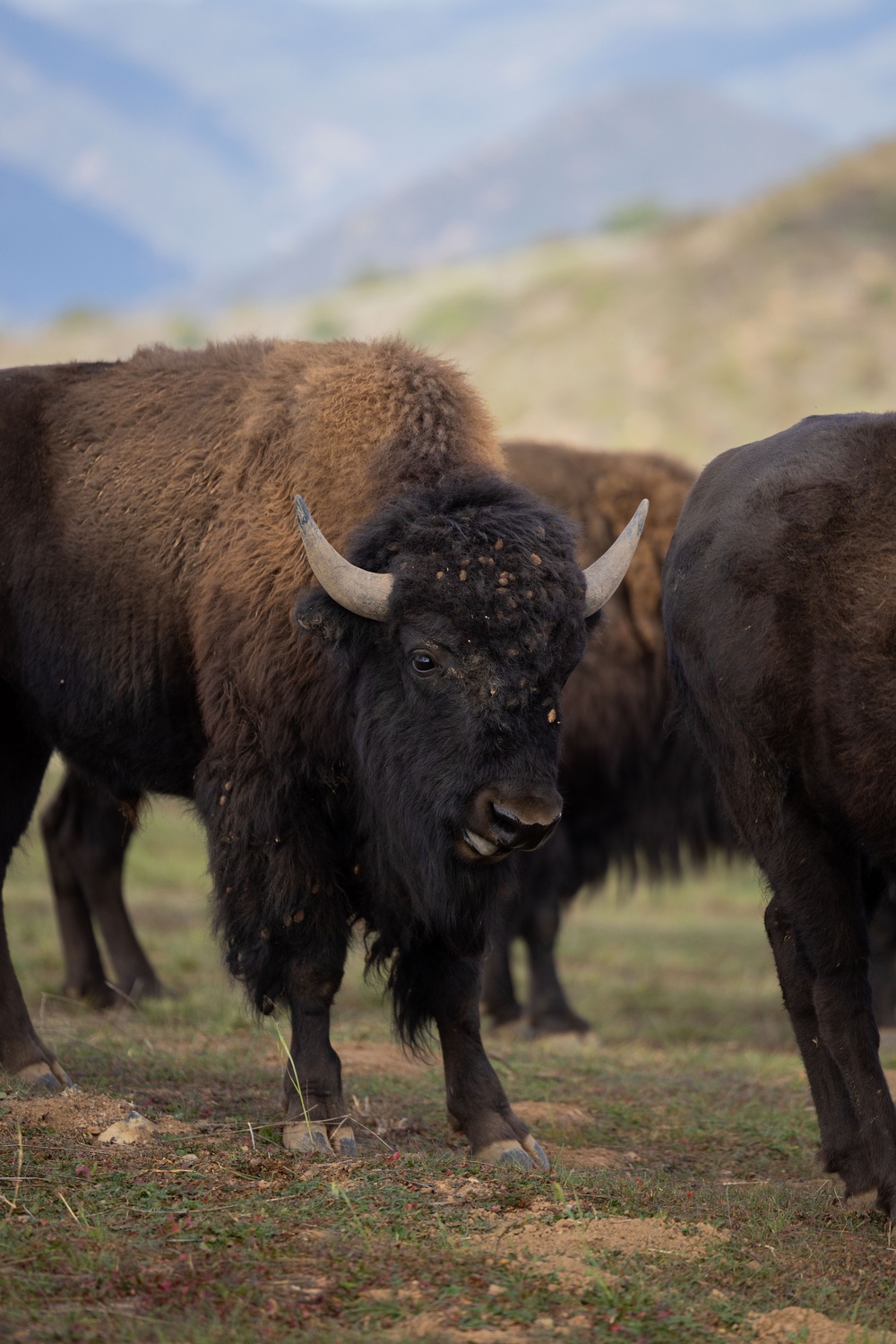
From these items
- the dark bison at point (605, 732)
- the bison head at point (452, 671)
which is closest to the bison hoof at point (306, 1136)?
the bison head at point (452, 671)

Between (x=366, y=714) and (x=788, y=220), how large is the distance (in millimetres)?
39182

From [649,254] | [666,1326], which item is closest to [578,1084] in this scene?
[666,1326]

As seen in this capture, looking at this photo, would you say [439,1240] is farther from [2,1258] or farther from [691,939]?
[691,939]

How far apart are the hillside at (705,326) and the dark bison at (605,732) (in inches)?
867

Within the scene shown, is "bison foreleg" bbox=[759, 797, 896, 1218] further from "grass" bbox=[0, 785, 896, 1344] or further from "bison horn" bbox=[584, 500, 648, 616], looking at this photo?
"bison horn" bbox=[584, 500, 648, 616]

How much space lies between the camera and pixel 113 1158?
3807mm

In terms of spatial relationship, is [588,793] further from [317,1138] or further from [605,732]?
[317,1138]

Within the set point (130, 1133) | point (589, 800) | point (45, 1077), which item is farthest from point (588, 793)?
point (130, 1133)

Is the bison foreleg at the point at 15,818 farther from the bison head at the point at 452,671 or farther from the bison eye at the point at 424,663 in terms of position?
the bison eye at the point at 424,663

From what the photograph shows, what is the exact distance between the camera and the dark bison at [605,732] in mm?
7727

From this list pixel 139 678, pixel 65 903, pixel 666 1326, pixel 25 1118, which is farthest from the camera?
pixel 65 903

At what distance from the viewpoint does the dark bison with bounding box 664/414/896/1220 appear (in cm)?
394

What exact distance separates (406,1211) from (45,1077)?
1808mm

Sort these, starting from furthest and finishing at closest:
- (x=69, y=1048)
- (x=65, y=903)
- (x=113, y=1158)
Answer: (x=65, y=903) → (x=69, y=1048) → (x=113, y=1158)
